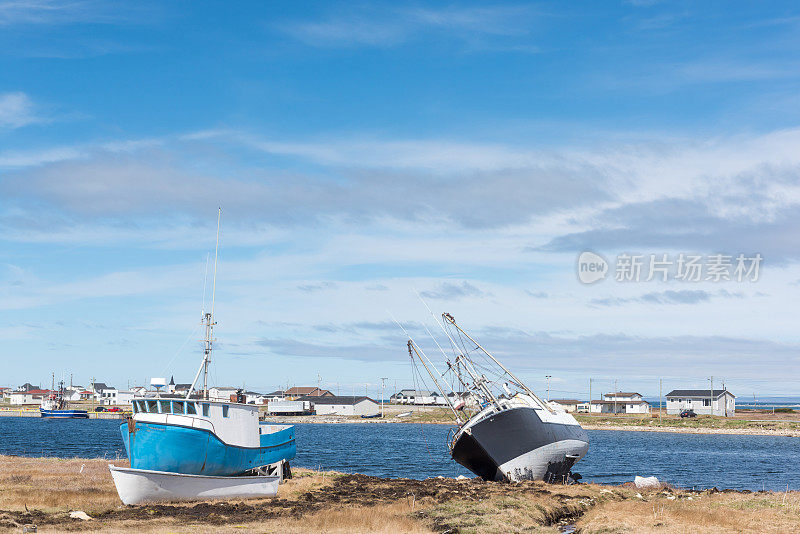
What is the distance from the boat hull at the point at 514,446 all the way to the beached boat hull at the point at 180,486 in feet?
50.1

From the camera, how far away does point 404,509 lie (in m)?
37.2

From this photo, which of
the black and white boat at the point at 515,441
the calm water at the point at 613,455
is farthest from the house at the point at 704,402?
the black and white boat at the point at 515,441

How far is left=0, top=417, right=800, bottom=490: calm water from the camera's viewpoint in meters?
71.4

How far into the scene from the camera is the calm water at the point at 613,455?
234 ft

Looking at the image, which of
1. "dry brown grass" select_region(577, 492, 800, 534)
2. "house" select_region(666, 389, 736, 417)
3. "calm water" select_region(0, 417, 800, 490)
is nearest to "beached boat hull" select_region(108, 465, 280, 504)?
"dry brown grass" select_region(577, 492, 800, 534)

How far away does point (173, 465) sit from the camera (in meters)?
38.7

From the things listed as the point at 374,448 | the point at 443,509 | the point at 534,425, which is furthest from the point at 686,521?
the point at 374,448

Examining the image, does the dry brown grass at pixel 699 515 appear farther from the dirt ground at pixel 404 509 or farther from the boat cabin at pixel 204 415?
the boat cabin at pixel 204 415

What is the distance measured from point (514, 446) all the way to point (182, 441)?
2292 centimetres

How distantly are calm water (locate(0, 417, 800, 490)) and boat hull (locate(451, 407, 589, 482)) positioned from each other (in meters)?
15.6

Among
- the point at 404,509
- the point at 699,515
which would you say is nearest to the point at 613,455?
the point at 404,509

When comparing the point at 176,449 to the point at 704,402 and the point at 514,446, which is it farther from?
the point at 704,402

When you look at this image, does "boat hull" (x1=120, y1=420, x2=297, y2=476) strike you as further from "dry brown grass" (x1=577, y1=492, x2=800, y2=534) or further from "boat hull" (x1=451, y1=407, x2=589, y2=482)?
"dry brown grass" (x1=577, y1=492, x2=800, y2=534)

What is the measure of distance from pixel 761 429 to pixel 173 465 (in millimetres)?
141460
